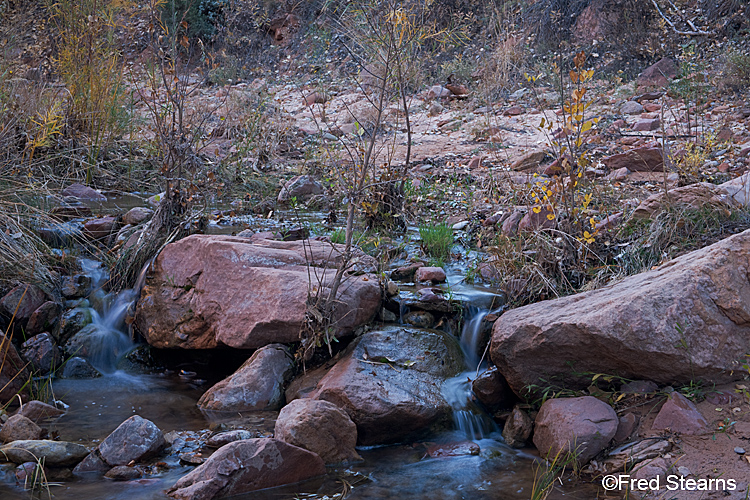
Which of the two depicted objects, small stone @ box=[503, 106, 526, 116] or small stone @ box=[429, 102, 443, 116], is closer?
small stone @ box=[503, 106, 526, 116]

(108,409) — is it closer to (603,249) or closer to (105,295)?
(105,295)

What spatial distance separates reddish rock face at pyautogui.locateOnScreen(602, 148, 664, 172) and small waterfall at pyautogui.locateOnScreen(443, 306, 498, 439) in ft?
10.6

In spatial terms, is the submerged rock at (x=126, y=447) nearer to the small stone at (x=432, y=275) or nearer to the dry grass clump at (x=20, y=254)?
the dry grass clump at (x=20, y=254)

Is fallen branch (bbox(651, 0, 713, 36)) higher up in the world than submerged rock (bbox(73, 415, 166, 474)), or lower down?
higher up

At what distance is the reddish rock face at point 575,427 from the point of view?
101 inches

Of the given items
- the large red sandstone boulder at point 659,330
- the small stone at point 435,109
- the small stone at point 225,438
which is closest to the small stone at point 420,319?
the large red sandstone boulder at point 659,330

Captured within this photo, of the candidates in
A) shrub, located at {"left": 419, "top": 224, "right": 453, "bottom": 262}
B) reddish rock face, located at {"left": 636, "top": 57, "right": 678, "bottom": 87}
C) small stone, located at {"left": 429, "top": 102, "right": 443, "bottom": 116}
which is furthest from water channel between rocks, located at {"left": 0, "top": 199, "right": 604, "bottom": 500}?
reddish rock face, located at {"left": 636, "top": 57, "right": 678, "bottom": 87}

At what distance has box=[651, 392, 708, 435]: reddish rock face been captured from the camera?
98.1 inches

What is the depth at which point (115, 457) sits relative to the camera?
2.56m

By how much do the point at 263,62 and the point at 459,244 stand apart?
10.8 meters

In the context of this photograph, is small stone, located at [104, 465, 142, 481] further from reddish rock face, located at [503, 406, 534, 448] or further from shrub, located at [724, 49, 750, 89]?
shrub, located at [724, 49, 750, 89]

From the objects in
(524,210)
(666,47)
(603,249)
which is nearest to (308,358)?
(603,249)

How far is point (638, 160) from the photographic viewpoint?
235 inches

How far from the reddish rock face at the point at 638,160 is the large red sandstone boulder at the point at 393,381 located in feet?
11.5
